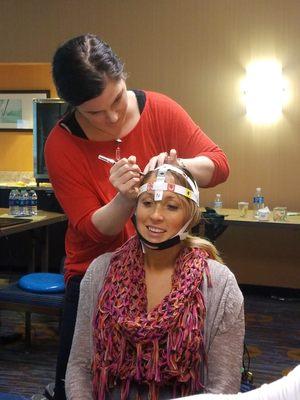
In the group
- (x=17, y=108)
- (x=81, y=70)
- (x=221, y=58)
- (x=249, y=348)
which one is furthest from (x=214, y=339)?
(x=17, y=108)

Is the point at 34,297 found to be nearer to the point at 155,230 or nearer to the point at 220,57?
the point at 155,230

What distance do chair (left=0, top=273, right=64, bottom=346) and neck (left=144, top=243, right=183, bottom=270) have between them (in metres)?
1.74

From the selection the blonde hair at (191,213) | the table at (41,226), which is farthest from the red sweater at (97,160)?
the table at (41,226)

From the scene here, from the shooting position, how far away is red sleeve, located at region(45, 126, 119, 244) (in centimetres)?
155

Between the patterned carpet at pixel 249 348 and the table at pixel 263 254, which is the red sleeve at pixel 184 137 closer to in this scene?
the patterned carpet at pixel 249 348

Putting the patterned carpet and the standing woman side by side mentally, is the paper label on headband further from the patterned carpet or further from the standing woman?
the patterned carpet

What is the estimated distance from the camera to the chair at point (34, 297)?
10.3 ft

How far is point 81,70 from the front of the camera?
1353 millimetres

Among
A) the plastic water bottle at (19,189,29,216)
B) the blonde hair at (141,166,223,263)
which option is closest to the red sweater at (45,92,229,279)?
the blonde hair at (141,166,223,263)

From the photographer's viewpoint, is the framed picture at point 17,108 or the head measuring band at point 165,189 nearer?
the head measuring band at point 165,189

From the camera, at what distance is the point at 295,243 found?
16.1ft

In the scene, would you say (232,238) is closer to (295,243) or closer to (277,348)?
(295,243)

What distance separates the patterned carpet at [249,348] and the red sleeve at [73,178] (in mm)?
1672

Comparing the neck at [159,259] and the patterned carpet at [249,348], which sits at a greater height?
the neck at [159,259]
